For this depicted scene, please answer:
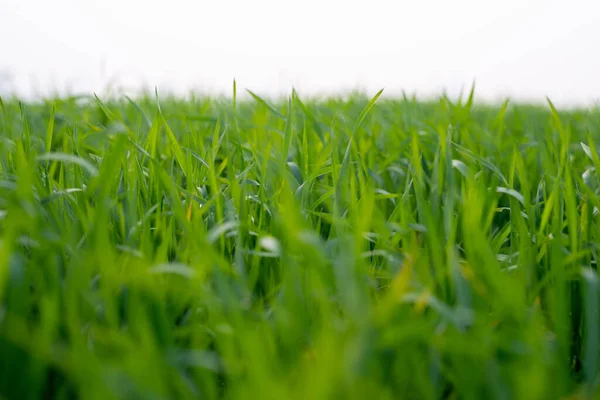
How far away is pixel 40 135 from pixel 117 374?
1.55 metres

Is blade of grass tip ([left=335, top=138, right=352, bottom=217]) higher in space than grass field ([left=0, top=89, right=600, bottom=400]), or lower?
higher

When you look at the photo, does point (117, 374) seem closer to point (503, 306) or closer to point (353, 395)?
point (353, 395)

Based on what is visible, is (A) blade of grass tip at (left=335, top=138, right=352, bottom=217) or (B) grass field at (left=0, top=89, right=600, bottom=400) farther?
(A) blade of grass tip at (left=335, top=138, right=352, bottom=217)

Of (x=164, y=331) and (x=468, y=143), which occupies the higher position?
(x=468, y=143)

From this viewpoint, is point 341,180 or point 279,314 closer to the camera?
point 279,314

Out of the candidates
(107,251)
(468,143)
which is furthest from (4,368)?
(468,143)

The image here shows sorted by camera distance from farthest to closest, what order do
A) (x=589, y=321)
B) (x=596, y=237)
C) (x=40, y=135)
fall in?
(x=40, y=135)
(x=596, y=237)
(x=589, y=321)

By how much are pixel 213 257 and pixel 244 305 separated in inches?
2.9

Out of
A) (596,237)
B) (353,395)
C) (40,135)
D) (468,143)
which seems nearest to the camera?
(353,395)

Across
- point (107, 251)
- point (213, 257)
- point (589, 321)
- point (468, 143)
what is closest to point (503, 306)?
Answer: point (589, 321)

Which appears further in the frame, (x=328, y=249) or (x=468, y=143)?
(x=468, y=143)

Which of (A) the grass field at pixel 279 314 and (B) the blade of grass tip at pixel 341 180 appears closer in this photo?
(A) the grass field at pixel 279 314

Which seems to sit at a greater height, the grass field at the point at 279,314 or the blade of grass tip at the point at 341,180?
the blade of grass tip at the point at 341,180

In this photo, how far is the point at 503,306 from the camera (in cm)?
66
